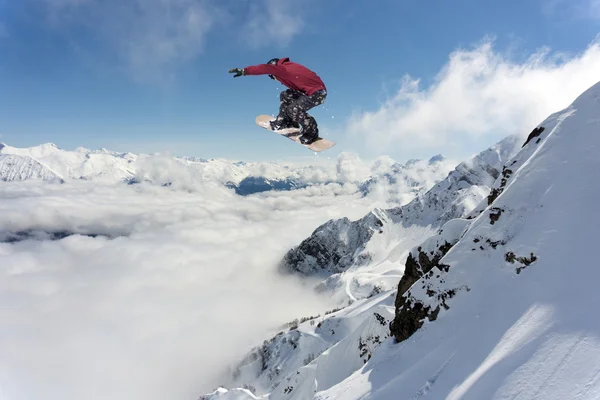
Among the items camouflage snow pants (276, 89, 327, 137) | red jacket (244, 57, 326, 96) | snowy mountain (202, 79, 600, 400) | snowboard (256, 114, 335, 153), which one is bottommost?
snowy mountain (202, 79, 600, 400)

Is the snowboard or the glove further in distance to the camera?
the snowboard

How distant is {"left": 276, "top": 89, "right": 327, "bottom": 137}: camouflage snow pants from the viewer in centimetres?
1608

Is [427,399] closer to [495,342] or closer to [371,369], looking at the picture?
[495,342]

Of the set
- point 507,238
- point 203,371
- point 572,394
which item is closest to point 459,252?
point 507,238

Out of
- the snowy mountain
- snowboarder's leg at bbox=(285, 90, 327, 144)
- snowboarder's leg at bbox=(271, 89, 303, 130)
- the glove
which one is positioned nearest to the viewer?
the snowy mountain

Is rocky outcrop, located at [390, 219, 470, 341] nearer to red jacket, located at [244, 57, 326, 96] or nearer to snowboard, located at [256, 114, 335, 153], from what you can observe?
snowboard, located at [256, 114, 335, 153]

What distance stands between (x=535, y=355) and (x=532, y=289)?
4931 millimetres


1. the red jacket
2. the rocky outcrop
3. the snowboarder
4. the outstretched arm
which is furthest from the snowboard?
A: the rocky outcrop

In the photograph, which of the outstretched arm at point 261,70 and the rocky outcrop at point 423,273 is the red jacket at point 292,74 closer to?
the outstretched arm at point 261,70

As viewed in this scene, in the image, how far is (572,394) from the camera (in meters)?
8.65

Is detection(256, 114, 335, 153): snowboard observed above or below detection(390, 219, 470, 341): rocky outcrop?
above

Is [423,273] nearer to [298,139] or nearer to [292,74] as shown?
[298,139]

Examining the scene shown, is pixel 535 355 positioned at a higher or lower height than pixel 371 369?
higher

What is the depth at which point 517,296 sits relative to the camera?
50.0ft
